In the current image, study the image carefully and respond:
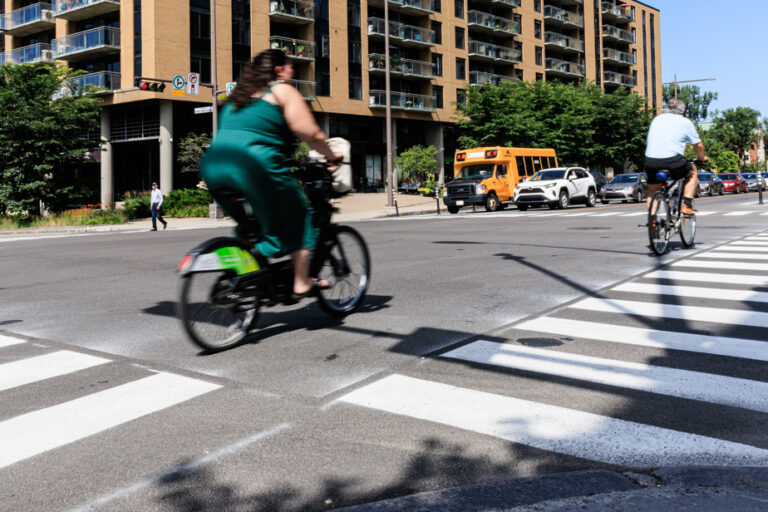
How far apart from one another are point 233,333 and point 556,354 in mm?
2196

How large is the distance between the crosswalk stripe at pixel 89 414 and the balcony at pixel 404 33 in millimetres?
47358

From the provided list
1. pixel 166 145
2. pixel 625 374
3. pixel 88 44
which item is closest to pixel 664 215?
pixel 625 374

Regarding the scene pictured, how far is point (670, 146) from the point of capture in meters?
9.85

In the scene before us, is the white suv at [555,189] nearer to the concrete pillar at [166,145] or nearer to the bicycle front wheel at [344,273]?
the concrete pillar at [166,145]

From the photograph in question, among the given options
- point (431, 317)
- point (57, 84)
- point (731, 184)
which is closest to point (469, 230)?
point (431, 317)

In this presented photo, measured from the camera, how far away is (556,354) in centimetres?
461

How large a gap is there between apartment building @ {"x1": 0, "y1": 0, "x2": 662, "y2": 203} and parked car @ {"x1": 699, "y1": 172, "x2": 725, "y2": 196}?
18704 mm

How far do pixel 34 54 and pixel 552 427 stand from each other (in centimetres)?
4885

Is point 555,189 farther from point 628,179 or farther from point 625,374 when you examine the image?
point 625,374

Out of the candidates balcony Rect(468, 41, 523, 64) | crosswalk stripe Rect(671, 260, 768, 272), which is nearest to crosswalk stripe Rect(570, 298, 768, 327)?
crosswalk stripe Rect(671, 260, 768, 272)

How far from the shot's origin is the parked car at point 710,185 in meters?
47.3

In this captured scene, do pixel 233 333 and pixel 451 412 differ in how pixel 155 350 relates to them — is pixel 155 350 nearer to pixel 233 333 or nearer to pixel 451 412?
pixel 233 333

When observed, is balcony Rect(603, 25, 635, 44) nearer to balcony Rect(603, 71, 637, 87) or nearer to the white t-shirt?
balcony Rect(603, 71, 637, 87)

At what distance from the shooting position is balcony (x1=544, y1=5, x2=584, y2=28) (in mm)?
66625
